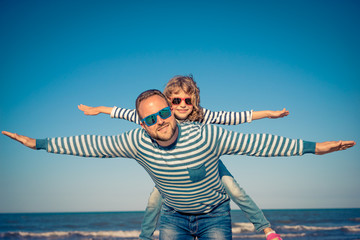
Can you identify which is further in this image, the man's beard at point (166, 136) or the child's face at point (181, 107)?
the child's face at point (181, 107)

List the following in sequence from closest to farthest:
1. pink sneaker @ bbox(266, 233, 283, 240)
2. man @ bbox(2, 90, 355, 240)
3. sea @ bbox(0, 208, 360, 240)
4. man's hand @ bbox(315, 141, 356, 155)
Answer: man's hand @ bbox(315, 141, 356, 155)
man @ bbox(2, 90, 355, 240)
pink sneaker @ bbox(266, 233, 283, 240)
sea @ bbox(0, 208, 360, 240)

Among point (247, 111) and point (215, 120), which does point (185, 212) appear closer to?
point (215, 120)

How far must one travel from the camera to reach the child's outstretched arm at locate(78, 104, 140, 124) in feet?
15.9

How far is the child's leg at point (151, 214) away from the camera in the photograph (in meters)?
4.45

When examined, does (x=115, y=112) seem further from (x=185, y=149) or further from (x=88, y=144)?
(x=185, y=149)

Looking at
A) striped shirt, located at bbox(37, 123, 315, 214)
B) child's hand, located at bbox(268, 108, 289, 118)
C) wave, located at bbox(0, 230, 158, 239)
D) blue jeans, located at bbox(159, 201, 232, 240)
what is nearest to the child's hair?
child's hand, located at bbox(268, 108, 289, 118)

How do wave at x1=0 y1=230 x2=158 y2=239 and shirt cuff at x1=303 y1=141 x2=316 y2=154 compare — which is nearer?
shirt cuff at x1=303 y1=141 x2=316 y2=154

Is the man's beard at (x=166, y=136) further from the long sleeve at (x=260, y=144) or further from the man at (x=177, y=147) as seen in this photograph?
the long sleeve at (x=260, y=144)

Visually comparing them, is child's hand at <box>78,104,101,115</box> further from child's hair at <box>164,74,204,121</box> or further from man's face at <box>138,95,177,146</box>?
man's face at <box>138,95,177,146</box>

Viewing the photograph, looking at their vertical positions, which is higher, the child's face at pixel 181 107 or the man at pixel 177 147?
the child's face at pixel 181 107

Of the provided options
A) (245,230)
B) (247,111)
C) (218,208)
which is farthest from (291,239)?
(218,208)

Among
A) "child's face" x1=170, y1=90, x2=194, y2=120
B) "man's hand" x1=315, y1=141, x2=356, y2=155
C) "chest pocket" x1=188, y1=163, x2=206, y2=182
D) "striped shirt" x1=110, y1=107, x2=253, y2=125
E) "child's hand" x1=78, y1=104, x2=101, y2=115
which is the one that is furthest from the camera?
"child's hand" x1=78, y1=104, x2=101, y2=115

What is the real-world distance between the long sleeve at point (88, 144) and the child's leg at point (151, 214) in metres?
1.90

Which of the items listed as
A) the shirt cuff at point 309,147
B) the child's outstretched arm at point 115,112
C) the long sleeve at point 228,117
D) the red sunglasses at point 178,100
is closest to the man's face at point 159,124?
the shirt cuff at point 309,147
